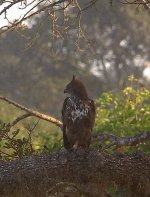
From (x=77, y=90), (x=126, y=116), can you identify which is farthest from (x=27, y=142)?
(x=126, y=116)

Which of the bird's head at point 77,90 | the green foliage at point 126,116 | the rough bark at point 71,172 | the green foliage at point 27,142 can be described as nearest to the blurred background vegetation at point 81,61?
the green foliage at point 27,142

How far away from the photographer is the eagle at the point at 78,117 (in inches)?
246

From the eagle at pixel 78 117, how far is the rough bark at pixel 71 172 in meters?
Answer: 1.11

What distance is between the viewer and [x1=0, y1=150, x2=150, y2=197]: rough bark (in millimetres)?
5055

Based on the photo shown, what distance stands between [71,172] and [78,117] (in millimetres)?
1237

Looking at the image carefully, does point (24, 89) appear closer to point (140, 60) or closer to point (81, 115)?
point (140, 60)

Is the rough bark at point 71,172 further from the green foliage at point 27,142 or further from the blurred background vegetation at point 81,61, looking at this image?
the blurred background vegetation at point 81,61

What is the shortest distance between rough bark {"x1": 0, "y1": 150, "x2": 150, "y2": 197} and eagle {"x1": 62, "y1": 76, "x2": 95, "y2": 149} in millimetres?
1105

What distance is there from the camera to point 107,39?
118 feet

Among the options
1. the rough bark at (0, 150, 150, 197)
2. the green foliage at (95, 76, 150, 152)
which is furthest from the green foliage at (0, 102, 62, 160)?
→ the rough bark at (0, 150, 150, 197)

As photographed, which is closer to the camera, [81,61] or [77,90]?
[77,90]

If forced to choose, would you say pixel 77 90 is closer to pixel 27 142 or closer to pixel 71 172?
pixel 27 142

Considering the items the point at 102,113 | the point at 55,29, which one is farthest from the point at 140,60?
the point at 55,29

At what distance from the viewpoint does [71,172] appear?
16.7ft
